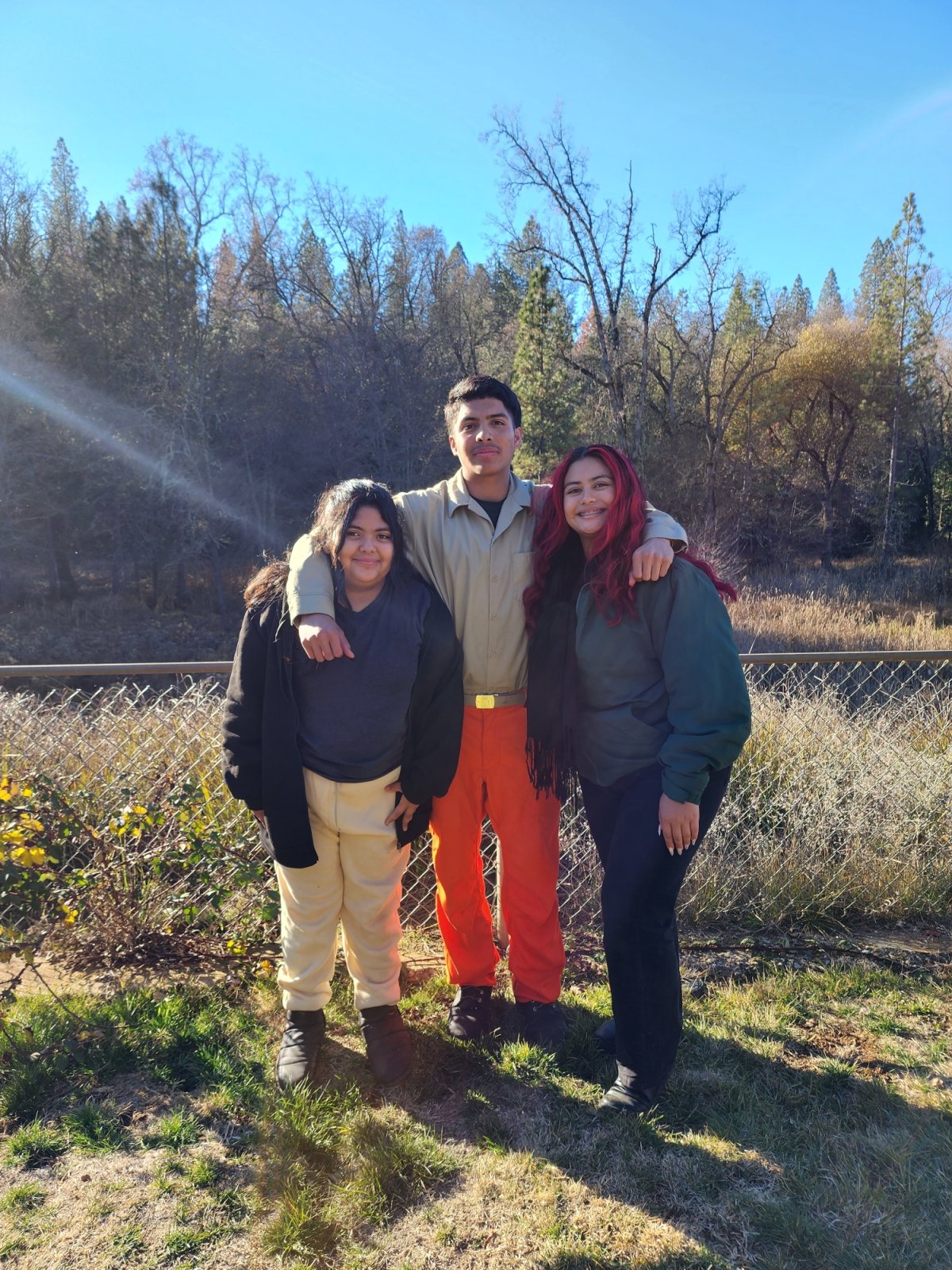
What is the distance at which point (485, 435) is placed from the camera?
8.52ft

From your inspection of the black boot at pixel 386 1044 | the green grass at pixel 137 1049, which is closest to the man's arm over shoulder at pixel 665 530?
the black boot at pixel 386 1044

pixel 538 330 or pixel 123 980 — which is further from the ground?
pixel 538 330

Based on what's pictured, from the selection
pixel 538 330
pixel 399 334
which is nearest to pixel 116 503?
pixel 399 334

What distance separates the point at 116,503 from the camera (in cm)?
2433

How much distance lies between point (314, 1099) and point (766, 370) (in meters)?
29.6

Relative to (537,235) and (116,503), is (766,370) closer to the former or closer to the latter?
(537,235)

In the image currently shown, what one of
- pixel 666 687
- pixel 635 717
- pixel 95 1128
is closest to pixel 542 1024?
pixel 635 717

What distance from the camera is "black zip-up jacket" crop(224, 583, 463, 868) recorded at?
7.80 ft

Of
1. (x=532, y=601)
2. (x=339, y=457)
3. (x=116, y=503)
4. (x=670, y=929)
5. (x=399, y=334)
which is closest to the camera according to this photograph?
(x=670, y=929)

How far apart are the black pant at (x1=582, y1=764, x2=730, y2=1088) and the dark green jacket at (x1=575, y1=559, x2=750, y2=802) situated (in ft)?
0.36

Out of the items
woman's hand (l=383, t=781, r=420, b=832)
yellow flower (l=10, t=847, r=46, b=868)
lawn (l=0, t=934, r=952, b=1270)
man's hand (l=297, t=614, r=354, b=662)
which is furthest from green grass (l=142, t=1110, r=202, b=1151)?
man's hand (l=297, t=614, r=354, b=662)

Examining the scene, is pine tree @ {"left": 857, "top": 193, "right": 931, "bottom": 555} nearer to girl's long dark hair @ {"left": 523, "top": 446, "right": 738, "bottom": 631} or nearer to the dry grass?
the dry grass

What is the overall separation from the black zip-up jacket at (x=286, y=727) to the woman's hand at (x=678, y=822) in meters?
0.65

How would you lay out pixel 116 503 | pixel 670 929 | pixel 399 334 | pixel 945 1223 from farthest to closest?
pixel 399 334, pixel 116 503, pixel 670 929, pixel 945 1223
